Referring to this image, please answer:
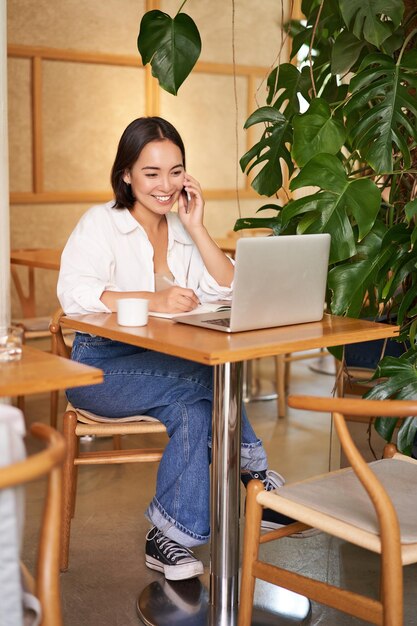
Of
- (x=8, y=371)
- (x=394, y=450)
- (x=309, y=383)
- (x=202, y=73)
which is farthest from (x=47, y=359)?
(x=202, y=73)

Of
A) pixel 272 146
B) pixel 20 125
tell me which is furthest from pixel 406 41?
pixel 20 125

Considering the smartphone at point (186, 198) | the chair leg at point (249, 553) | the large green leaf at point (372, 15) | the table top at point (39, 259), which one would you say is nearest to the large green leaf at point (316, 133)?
the large green leaf at point (372, 15)

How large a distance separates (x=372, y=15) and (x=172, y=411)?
1.35 m

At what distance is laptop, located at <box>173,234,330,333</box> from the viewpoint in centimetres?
222

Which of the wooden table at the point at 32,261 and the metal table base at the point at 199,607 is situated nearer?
the metal table base at the point at 199,607

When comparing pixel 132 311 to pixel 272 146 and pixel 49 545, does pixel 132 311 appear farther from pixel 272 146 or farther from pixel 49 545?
pixel 272 146

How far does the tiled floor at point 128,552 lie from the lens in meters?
2.63

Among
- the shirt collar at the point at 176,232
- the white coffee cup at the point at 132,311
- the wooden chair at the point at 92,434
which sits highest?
the shirt collar at the point at 176,232

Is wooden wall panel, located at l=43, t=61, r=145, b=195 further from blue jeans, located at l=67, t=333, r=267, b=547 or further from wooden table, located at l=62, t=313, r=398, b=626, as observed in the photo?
wooden table, located at l=62, t=313, r=398, b=626

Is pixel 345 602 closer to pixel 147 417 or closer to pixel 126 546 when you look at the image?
pixel 147 417

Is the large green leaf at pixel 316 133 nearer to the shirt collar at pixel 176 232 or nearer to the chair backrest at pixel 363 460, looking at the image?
the shirt collar at pixel 176 232

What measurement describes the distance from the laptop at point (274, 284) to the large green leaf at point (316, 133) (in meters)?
0.54

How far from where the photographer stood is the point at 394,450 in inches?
94.1

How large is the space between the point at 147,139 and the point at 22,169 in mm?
3978
